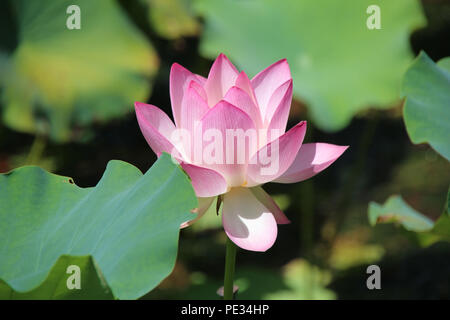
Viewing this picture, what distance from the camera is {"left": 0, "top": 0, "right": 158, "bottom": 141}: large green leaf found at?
4.54 ft

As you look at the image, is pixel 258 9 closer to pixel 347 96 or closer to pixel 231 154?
pixel 347 96

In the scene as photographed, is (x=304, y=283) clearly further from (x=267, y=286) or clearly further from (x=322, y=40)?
(x=322, y=40)

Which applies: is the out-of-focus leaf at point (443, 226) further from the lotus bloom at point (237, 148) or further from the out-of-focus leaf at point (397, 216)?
the lotus bloom at point (237, 148)

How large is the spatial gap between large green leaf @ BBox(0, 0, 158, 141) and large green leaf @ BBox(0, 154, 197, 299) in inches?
33.6

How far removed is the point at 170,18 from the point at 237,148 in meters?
1.30

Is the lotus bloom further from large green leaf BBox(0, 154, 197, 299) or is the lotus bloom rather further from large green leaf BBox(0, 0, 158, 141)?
large green leaf BBox(0, 0, 158, 141)

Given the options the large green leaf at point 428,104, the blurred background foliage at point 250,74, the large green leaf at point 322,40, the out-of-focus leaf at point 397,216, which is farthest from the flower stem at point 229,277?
the large green leaf at point 322,40

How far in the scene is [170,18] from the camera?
1.70 m

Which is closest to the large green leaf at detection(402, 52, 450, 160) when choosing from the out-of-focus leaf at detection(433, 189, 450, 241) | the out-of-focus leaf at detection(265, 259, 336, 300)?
the out-of-focus leaf at detection(433, 189, 450, 241)

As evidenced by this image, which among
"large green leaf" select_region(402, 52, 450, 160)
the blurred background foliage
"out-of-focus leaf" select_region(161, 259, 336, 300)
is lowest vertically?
"out-of-focus leaf" select_region(161, 259, 336, 300)

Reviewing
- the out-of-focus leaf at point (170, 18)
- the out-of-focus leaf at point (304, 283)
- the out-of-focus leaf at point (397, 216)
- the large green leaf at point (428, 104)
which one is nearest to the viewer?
the large green leaf at point (428, 104)

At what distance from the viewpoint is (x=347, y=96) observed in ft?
4.47

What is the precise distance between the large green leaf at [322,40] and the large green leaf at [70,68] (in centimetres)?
22

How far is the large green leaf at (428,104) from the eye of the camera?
0.67 metres
